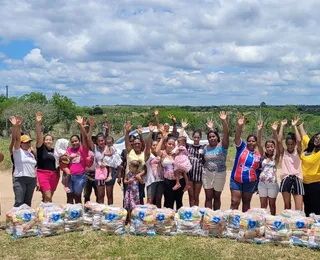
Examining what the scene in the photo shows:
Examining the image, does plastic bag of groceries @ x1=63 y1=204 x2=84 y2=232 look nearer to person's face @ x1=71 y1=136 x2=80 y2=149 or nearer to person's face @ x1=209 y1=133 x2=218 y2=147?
person's face @ x1=71 y1=136 x2=80 y2=149

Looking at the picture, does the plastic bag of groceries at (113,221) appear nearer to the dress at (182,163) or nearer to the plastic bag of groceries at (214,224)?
the dress at (182,163)

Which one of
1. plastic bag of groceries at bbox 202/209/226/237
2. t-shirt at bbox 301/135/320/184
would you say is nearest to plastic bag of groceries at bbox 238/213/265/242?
plastic bag of groceries at bbox 202/209/226/237

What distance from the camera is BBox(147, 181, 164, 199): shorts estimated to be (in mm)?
6816

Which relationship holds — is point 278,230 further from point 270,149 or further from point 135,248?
point 135,248

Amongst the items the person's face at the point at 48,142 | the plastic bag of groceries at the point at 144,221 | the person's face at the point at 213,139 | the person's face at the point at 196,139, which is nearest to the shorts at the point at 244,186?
the person's face at the point at 213,139

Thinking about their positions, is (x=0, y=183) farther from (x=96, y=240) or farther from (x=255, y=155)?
(x=255, y=155)

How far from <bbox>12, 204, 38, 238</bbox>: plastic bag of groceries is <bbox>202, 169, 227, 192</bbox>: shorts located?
9.07ft

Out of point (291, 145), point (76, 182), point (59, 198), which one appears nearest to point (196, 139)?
point (291, 145)

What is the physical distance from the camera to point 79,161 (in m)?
6.90

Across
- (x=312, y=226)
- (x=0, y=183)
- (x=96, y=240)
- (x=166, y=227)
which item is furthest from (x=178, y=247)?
(x=0, y=183)

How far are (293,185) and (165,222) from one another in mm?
2061

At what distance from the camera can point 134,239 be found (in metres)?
6.19

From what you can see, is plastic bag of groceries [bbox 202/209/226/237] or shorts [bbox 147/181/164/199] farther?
shorts [bbox 147/181/164/199]

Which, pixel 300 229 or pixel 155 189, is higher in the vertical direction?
pixel 155 189
